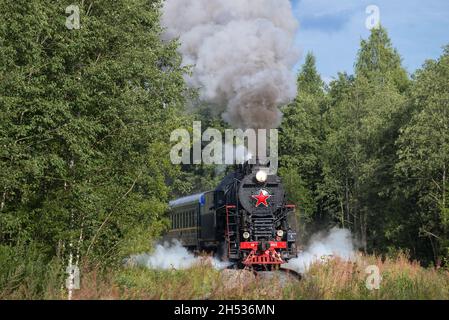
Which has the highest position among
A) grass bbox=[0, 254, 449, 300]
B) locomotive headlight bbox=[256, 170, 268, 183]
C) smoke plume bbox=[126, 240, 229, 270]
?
locomotive headlight bbox=[256, 170, 268, 183]

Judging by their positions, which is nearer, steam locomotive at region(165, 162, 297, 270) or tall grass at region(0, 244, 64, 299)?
tall grass at region(0, 244, 64, 299)

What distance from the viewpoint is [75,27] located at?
46.4 ft

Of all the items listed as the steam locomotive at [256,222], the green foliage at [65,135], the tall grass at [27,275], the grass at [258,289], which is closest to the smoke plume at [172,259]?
the steam locomotive at [256,222]

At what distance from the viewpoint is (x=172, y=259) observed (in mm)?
21875

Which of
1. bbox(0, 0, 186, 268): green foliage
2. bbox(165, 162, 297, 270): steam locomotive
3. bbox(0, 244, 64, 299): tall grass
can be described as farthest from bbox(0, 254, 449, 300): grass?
bbox(165, 162, 297, 270): steam locomotive

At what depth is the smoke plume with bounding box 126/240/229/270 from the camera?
1712cm

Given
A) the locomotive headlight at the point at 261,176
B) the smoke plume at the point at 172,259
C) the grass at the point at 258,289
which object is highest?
the locomotive headlight at the point at 261,176

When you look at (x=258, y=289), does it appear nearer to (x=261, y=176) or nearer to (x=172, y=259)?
(x=261, y=176)

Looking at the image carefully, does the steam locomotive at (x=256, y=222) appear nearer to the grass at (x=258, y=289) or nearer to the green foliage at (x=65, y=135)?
the green foliage at (x=65, y=135)

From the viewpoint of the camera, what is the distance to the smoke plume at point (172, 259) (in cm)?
1712

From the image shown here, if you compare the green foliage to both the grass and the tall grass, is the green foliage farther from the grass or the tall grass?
the grass

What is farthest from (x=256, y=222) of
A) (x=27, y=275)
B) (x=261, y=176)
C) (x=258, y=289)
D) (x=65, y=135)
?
(x=27, y=275)
